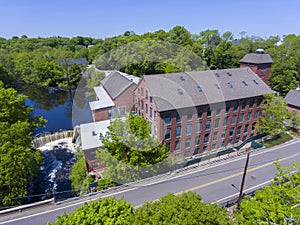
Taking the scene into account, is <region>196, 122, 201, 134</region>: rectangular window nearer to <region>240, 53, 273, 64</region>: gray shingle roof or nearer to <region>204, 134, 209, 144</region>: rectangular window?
<region>204, 134, 209, 144</region>: rectangular window

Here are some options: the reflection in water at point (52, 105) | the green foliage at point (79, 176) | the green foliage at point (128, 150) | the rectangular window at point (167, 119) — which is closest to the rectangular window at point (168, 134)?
the rectangular window at point (167, 119)

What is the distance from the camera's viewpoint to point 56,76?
66500 mm

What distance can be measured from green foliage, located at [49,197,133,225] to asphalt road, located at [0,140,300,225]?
6.76 meters

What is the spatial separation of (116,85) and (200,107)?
61.8 feet

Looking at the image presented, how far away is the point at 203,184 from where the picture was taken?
19.8 m

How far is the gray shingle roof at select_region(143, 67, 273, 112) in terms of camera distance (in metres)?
24.2

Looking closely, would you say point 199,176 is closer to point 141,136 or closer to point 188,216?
point 141,136

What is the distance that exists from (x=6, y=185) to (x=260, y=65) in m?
40.6

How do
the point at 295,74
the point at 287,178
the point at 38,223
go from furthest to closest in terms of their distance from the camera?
the point at 295,74 → the point at 38,223 → the point at 287,178

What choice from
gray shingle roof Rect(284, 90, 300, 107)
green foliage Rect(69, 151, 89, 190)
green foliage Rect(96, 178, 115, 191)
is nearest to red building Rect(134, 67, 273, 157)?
green foliage Rect(96, 178, 115, 191)

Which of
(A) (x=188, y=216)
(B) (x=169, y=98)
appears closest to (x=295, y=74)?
(B) (x=169, y=98)

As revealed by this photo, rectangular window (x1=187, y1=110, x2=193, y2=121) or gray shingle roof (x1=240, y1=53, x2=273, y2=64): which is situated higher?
gray shingle roof (x1=240, y1=53, x2=273, y2=64)

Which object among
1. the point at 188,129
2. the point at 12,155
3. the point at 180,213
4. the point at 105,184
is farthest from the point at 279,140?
the point at 12,155

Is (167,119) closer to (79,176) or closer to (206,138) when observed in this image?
(206,138)
